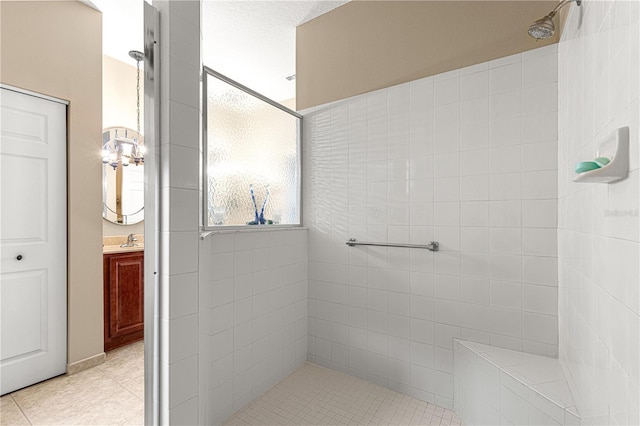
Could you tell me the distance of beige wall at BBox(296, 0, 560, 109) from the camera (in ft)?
5.68

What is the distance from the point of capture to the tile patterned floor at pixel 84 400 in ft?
5.71

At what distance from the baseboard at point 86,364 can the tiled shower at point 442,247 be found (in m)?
1.29

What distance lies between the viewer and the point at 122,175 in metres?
3.10

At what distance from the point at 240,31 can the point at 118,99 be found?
1470 mm

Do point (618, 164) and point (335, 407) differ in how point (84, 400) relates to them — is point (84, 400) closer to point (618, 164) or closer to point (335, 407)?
point (335, 407)

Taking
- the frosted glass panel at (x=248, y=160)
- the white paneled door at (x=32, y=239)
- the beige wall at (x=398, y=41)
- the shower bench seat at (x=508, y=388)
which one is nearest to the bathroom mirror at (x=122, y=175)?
the white paneled door at (x=32, y=239)

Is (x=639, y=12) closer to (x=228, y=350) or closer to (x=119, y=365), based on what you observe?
(x=228, y=350)

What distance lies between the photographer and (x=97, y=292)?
238cm

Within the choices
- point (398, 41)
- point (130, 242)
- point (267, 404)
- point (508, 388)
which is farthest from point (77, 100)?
point (508, 388)

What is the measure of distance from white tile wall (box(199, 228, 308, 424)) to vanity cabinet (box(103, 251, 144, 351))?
1.42 m

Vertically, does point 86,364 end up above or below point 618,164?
below

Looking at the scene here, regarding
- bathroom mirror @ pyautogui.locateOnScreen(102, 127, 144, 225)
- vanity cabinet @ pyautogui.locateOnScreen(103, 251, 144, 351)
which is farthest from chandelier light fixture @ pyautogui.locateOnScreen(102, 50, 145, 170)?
vanity cabinet @ pyautogui.locateOnScreen(103, 251, 144, 351)

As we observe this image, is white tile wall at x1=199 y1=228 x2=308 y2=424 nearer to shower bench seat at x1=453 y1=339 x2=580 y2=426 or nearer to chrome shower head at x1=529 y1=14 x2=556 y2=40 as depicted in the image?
shower bench seat at x1=453 y1=339 x2=580 y2=426

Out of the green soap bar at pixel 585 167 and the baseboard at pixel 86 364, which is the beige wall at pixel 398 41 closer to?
the green soap bar at pixel 585 167
